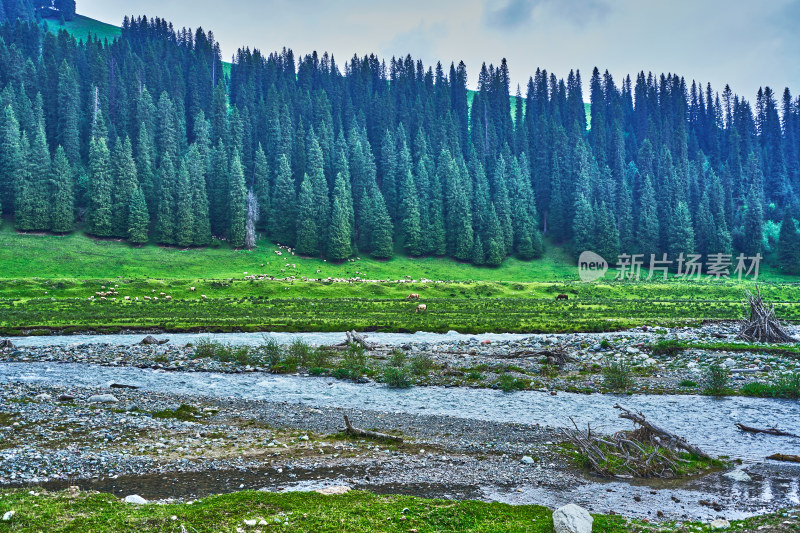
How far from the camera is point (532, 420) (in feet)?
55.7

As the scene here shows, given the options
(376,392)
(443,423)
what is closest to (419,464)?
(443,423)

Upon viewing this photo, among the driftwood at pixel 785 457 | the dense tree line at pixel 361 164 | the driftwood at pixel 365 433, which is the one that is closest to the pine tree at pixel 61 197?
the dense tree line at pixel 361 164

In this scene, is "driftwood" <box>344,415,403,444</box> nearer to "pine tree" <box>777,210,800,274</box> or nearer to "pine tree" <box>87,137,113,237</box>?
"pine tree" <box>87,137,113,237</box>

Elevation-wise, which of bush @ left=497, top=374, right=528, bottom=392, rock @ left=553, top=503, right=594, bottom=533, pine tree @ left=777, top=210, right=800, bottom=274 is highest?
pine tree @ left=777, top=210, right=800, bottom=274

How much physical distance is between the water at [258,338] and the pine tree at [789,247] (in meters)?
81.1

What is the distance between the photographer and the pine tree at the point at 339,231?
8669cm

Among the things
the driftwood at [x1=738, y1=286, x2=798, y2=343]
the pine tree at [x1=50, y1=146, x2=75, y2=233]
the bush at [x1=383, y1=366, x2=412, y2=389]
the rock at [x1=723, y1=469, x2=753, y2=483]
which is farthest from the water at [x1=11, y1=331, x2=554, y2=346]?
the pine tree at [x1=50, y1=146, x2=75, y2=233]

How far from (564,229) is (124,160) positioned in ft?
268

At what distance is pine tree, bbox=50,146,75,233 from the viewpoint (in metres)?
80.5

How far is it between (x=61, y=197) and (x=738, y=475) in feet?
304

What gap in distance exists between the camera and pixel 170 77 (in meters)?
125

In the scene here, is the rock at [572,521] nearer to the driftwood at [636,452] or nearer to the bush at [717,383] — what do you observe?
the driftwood at [636,452]

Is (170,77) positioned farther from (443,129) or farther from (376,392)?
(376,392)

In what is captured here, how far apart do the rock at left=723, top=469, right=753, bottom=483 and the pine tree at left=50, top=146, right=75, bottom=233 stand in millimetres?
90034
